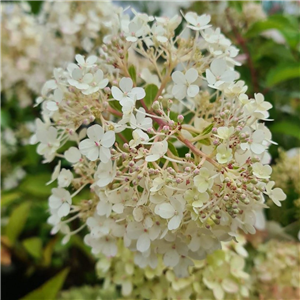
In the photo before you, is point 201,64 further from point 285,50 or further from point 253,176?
point 285,50

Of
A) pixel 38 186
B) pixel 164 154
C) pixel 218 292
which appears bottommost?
pixel 38 186

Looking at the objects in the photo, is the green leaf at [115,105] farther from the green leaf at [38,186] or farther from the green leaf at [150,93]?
the green leaf at [38,186]

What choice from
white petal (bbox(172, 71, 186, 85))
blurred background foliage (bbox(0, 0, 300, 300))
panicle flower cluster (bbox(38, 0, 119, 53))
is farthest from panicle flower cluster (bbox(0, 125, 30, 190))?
white petal (bbox(172, 71, 186, 85))

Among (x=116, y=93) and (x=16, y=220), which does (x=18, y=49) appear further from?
(x=116, y=93)

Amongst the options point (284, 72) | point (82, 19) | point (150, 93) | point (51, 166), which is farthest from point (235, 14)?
point (51, 166)

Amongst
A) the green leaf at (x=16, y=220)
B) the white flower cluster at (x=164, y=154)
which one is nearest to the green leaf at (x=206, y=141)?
the white flower cluster at (x=164, y=154)

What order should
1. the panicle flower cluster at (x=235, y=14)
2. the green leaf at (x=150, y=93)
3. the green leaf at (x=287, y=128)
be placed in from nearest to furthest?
the green leaf at (x=150, y=93), the green leaf at (x=287, y=128), the panicle flower cluster at (x=235, y=14)
